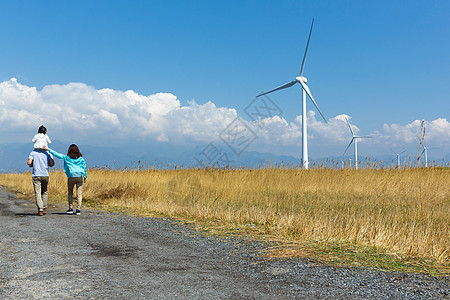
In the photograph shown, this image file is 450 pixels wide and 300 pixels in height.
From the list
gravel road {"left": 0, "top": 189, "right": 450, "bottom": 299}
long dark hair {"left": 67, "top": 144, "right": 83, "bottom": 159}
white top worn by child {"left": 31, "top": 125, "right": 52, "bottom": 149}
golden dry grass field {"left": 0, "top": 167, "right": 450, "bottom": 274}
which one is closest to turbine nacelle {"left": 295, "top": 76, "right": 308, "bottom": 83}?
golden dry grass field {"left": 0, "top": 167, "right": 450, "bottom": 274}

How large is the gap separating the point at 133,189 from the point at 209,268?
1017 centimetres

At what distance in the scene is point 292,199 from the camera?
37.7ft

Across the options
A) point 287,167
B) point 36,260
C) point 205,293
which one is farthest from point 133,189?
point 205,293

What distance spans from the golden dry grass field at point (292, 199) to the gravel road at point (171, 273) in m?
1.43

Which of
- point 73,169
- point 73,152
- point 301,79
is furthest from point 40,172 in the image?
point 301,79

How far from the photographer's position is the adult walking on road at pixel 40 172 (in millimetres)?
10969

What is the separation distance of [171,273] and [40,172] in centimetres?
796

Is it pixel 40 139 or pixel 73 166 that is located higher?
pixel 40 139

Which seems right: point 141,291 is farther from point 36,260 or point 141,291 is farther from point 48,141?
point 48,141

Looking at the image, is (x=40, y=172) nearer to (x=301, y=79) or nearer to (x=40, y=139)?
(x=40, y=139)

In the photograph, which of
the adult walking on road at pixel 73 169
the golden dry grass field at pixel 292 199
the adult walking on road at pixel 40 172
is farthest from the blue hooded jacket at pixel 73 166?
the golden dry grass field at pixel 292 199

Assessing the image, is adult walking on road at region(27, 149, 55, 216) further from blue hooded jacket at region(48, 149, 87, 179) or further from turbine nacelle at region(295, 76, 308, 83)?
turbine nacelle at region(295, 76, 308, 83)

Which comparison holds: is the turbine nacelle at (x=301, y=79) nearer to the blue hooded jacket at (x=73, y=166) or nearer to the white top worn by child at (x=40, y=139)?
the blue hooded jacket at (x=73, y=166)

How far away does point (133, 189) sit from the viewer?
48.4 ft
